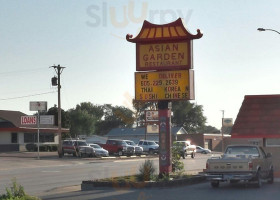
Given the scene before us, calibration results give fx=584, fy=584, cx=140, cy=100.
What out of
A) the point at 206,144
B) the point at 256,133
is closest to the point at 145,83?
the point at 256,133

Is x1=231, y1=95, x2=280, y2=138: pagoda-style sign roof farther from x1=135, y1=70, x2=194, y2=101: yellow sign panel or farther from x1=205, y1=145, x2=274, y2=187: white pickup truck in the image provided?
x1=205, y1=145, x2=274, y2=187: white pickup truck

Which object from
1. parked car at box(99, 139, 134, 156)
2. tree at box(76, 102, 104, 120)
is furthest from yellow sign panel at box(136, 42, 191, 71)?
tree at box(76, 102, 104, 120)

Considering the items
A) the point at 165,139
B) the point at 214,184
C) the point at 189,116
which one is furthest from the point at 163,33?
the point at 189,116

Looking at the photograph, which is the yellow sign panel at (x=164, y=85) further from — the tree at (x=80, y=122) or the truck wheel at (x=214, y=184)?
the tree at (x=80, y=122)

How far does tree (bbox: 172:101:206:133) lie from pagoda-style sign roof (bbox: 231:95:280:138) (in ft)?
393

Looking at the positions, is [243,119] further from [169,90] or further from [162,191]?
[162,191]

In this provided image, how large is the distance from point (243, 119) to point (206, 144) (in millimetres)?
78735

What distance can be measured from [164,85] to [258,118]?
9.40 m

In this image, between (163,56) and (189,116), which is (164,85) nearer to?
(163,56)

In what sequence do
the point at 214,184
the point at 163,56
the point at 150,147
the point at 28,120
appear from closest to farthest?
the point at 214,184
the point at 163,56
the point at 28,120
the point at 150,147

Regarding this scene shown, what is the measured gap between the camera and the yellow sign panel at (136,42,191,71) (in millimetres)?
24125

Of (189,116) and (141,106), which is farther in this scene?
(189,116)

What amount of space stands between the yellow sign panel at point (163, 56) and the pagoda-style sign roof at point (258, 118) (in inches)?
350

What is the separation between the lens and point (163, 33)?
2430 centimetres
